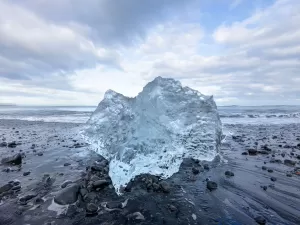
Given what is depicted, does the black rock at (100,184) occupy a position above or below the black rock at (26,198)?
above

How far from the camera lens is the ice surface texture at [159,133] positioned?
21.4ft

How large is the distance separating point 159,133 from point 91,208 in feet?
11.9

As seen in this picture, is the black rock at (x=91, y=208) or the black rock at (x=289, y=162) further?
the black rock at (x=289, y=162)

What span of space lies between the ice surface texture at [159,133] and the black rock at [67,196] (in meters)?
1.17

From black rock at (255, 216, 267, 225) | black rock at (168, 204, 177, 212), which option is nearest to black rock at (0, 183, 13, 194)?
black rock at (168, 204, 177, 212)

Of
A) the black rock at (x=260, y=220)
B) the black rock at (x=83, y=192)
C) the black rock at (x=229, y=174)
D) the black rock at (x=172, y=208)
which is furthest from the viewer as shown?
the black rock at (x=229, y=174)

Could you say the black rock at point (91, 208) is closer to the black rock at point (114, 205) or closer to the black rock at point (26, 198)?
the black rock at point (114, 205)

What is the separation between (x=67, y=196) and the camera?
4.95m

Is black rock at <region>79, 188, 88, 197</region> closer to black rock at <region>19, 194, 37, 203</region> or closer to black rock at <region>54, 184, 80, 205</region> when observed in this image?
black rock at <region>54, 184, 80, 205</region>

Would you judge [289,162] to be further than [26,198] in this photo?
Yes

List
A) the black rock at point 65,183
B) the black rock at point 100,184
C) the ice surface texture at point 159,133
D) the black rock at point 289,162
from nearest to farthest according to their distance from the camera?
1. the black rock at point 100,184
2. the black rock at point 65,183
3. the ice surface texture at point 159,133
4. the black rock at point 289,162

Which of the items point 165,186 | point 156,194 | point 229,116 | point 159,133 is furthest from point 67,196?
point 229,116

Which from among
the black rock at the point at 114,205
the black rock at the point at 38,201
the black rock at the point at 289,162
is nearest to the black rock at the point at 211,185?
the black rock at the point at 114,205

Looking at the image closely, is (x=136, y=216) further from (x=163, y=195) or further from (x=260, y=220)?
(x=260, y=220)
